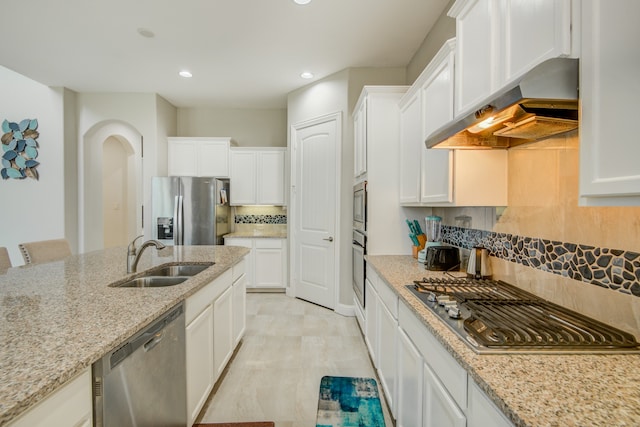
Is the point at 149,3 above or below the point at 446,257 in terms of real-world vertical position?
above

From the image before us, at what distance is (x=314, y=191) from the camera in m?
3.93

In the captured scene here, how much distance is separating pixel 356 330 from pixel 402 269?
1.33m

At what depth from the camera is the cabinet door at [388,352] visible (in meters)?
1.71

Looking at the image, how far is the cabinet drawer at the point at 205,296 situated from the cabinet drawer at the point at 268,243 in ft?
7.04

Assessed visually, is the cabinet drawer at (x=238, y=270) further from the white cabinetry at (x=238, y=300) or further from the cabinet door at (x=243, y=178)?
the cabinet door at (x=243, y=178)

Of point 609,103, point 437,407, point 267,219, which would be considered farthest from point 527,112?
point 267,219

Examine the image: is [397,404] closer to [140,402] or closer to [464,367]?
[464,367]

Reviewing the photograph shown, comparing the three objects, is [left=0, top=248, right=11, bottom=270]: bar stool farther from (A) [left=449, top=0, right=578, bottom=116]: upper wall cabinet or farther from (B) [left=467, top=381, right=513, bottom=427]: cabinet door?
(A) [left=449, top=0, right=578, bottom=116]: upper wall cabinet

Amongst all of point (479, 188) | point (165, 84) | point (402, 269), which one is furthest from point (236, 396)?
point (165, 84)

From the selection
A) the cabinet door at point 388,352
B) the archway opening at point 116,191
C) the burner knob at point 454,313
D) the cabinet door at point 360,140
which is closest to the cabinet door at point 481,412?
the burner knob at point 454,313

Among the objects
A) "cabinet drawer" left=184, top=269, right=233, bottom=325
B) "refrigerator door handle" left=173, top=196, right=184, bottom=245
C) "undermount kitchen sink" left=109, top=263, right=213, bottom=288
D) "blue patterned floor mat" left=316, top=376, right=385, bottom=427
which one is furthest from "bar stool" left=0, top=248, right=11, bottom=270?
"blue patterned floor mat" left=316, top=376, right=385, bottom=427

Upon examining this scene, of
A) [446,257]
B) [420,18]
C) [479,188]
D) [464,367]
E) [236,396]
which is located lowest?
[236,396]

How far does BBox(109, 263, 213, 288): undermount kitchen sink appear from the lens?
71.8 inches

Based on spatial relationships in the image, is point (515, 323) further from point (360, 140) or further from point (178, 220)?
point (178, 220)
